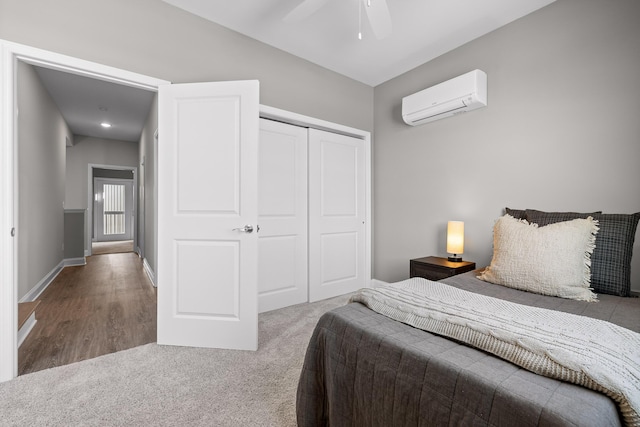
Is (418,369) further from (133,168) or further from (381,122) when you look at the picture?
(133,168)

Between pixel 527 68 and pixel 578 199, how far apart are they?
1181 mm

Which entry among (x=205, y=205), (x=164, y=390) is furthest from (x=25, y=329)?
(x=205, y=205)

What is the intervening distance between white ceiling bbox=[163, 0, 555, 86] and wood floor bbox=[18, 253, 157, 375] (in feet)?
9.20

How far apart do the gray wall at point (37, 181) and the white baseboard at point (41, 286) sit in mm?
52

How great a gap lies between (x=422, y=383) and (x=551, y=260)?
4.31 feet

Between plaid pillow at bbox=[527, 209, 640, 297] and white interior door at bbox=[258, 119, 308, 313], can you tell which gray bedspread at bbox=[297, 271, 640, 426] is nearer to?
plaid pillow at bbox=[527, 209, 640, 297]

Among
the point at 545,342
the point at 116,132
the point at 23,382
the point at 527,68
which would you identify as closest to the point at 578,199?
the point at 527,68

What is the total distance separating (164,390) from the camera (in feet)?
5.91

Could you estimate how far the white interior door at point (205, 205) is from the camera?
2354 mm

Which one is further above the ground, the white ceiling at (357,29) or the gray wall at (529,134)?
the white ceiling at (357,29)

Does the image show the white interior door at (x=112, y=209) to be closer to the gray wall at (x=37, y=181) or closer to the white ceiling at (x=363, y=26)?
the gray wall at (x=37, y=181)

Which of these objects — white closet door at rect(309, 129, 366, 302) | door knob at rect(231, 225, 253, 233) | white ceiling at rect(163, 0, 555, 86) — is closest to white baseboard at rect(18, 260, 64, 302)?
door knob at rect(231, 225, 253, 233)

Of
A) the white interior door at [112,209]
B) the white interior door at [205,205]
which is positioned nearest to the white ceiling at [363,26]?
the white interior door at [205,205]

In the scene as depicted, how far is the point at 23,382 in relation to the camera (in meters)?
1.86
